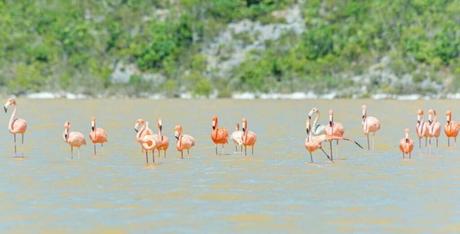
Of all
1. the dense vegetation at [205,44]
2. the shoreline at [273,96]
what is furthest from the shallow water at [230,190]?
the dense vegetation at [205,44]

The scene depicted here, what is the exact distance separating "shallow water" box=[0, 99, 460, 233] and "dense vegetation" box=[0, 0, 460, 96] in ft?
169

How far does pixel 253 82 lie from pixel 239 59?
4.53 m

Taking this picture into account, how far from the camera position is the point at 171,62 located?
87.9 metres

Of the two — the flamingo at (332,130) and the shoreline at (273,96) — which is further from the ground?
the shoreline at (273,96)

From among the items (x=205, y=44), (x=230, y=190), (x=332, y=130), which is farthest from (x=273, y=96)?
(x=230, y=190)

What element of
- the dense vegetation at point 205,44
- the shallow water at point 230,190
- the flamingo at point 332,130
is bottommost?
A: the shallow water at point 230,190

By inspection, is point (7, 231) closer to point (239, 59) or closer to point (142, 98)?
point (142, 98)

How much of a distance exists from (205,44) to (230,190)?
2747 inches

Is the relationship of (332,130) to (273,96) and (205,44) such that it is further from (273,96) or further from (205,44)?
(205,44)

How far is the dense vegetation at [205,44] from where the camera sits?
277ft

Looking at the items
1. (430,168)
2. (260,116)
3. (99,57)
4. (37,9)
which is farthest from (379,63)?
(430,168)

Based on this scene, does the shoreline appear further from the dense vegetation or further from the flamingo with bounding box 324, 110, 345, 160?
the flamingo with bounding box 324, 110, 345, 160

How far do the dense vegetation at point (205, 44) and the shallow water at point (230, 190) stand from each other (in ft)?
169

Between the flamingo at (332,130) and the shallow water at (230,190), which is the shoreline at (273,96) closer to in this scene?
the shallow water at (230,190)
